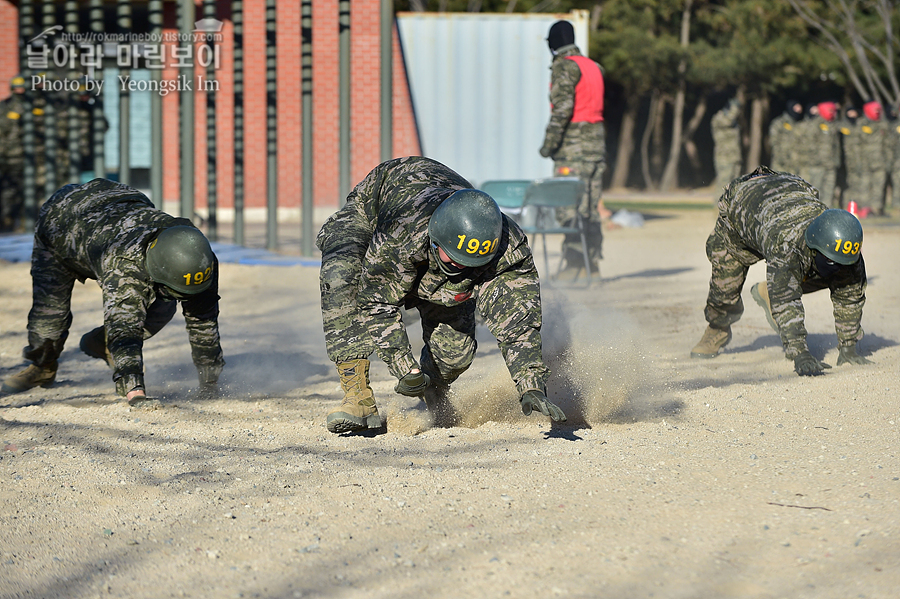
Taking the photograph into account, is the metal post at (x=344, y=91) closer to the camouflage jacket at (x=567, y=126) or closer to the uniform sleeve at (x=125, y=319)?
the camouflage jacket at (x=567, y=126)

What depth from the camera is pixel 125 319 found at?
5094mm

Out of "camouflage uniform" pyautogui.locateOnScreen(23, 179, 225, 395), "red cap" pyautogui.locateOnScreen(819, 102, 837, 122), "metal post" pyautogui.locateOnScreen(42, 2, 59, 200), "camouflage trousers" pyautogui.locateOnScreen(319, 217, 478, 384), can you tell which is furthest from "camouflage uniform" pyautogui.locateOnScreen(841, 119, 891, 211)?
"camouflage uniform" pyautogui.locateOnScreen(23, 179, 225, 395)

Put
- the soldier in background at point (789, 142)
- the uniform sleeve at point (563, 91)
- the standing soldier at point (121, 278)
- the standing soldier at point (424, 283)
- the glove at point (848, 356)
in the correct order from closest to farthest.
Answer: the standing soldier at point (424, 283) < the standing soldier at point (121, 278) < the glove at point (848, 356) < the uniform sleeve at point (563, 91) < the soldier in background at point (789, 142)

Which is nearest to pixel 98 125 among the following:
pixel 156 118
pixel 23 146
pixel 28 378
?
pixel 156 118

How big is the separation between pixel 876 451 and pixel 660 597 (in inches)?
76.7

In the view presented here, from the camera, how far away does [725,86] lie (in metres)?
32.6

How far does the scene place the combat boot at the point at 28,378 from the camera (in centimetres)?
604

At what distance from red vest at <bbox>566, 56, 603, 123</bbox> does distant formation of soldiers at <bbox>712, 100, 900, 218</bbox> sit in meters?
8.98

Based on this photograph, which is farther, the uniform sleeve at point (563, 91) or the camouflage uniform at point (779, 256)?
the uniform sleeve at point (563, 91)

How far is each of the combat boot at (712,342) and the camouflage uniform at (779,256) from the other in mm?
143

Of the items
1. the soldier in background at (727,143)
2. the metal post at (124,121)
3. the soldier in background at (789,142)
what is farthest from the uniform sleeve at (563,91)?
the soldier in background at (789,142)

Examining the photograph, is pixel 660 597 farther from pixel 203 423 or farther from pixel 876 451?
pixel 203 423

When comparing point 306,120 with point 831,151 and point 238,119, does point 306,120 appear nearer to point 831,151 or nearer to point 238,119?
point 238,119

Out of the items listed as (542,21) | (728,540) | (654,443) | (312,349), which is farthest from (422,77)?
(728,540)
